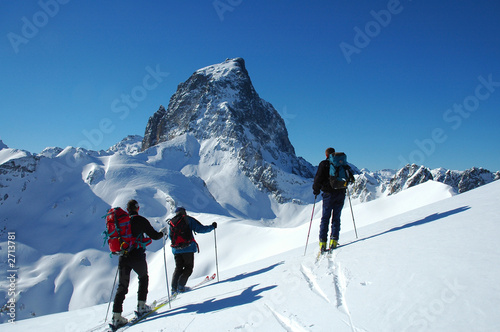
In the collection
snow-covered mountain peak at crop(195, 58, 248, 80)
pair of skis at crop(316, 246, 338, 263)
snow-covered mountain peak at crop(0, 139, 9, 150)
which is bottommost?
pair of skis at crop(316, 246, 338, 263)

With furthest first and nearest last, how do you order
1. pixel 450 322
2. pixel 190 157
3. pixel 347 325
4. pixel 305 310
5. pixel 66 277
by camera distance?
pixel 190 157, pixel 66 277, pixel 305 310, pixel 347 325, pixel 450 322

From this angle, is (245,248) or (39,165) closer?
(245,248)

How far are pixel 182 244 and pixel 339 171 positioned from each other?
13.0ft

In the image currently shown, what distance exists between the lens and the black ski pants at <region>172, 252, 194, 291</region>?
22.6 feet

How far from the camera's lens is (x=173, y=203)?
6462 centimetres

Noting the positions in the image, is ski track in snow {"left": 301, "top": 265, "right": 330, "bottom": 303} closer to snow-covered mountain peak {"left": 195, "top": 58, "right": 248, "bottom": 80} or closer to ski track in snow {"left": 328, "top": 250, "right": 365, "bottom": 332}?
ski track in snow {"left": 328, "top": 250, "right": 365, "bottom": 332}

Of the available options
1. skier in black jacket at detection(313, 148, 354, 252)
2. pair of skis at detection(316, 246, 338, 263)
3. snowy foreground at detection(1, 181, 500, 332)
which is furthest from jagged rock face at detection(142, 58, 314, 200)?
snowy foreground at detection(1, 181, 500, 332)

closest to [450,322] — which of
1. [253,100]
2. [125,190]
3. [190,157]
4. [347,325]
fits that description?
[347,325]

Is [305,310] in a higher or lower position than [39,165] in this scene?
lower

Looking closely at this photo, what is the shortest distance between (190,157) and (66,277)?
87.9 meters

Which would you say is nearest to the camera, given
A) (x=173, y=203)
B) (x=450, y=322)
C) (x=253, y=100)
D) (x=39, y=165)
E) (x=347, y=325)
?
(x=450, y=322)

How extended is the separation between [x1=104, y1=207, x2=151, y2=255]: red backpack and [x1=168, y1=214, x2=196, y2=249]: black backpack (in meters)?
1.62

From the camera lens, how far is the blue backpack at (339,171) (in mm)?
6195

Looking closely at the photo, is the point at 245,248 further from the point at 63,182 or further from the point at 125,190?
the point at 63,182
